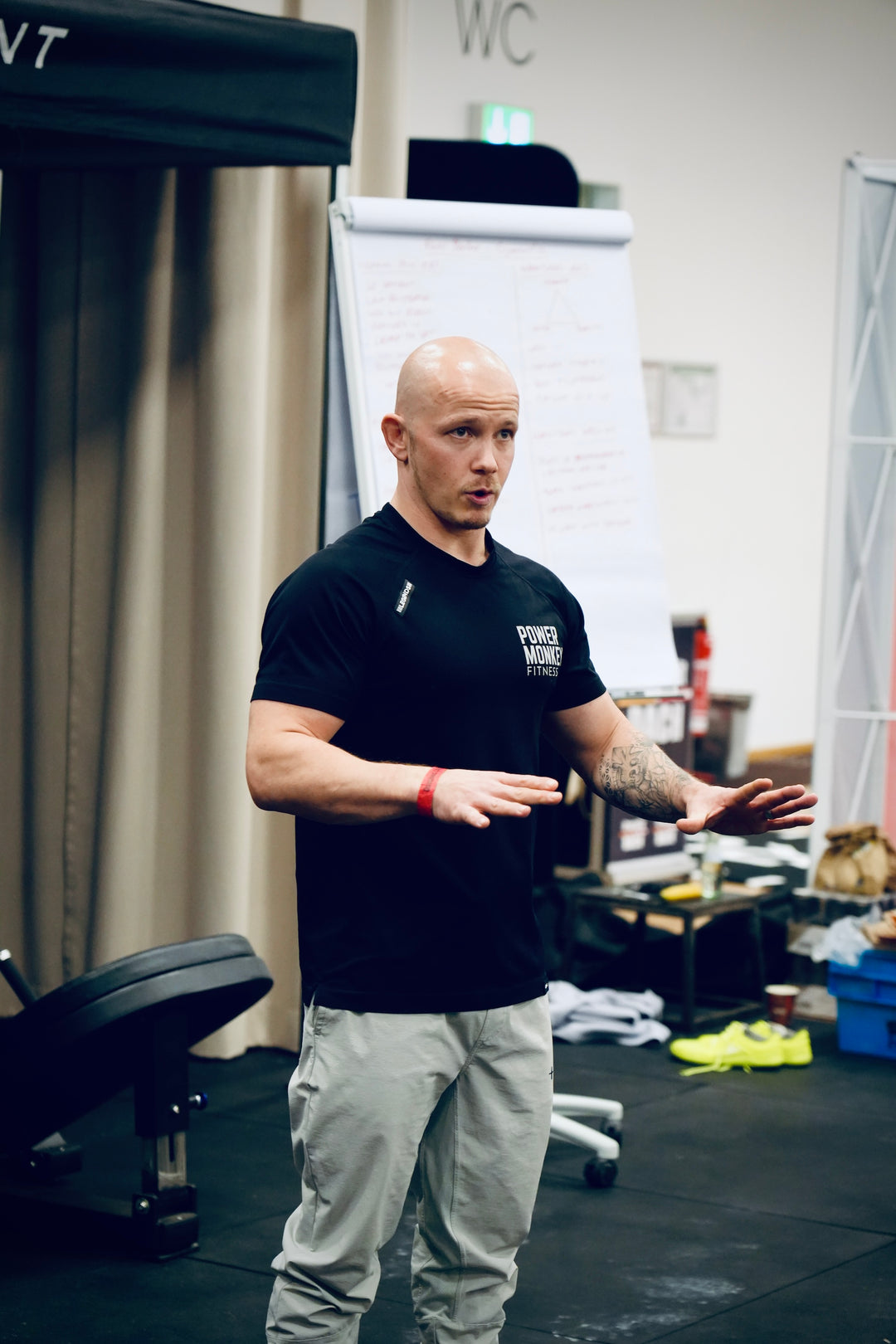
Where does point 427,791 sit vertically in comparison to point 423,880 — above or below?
above

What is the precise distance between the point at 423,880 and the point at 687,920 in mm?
2418

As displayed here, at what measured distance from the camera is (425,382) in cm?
182

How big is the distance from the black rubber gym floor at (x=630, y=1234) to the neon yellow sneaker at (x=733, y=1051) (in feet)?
0.28

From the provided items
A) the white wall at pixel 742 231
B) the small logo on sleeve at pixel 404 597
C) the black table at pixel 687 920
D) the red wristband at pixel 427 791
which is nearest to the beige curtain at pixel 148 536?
the black table at pixel 687 920

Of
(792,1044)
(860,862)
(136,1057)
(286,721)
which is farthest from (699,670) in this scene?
(286,721)

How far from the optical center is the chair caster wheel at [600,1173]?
303cm

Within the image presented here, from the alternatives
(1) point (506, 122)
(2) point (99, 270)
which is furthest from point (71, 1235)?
(1) point (506, 122)

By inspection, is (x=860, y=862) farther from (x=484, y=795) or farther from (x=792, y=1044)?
(x=484, y=795)

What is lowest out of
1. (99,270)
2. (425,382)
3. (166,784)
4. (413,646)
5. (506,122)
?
(166,784)

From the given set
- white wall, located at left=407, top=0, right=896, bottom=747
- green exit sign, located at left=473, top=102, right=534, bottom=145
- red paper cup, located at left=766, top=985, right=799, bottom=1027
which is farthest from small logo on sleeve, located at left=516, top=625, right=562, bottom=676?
white wall, located at left=407, top=0, right=896, bottom=747

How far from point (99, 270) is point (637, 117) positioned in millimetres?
4504

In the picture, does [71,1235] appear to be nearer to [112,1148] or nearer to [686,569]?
[112,1148]

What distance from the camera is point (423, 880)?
5.84 ft

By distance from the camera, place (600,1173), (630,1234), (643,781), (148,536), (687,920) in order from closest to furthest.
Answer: (643,781), (630,1234), (600,1173), (148,536), (687,920)
